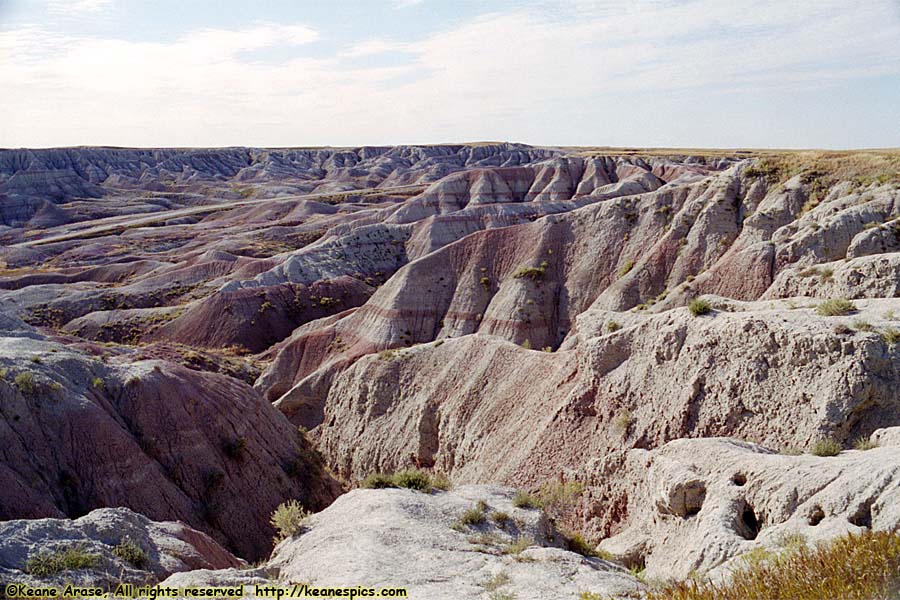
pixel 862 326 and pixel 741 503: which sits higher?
pixel 862 326

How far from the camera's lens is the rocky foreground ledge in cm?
948

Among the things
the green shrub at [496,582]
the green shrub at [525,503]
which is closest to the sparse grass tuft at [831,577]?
the green shrub at [496,582]

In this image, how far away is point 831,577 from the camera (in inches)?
233

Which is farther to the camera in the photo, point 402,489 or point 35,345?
point 35,345

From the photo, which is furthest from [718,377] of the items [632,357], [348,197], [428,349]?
[348,197]

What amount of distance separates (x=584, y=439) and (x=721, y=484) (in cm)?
749

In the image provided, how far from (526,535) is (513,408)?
434 inches

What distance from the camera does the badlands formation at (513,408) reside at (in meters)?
11.3

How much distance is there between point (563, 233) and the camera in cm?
4628

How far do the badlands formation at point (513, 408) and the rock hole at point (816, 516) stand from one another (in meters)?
0.03

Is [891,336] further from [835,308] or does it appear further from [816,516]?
[816,516]

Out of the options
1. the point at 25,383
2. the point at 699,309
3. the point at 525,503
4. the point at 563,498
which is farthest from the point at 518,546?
the point at 25,383

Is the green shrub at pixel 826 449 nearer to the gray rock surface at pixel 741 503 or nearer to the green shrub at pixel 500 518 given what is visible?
the gray rock surface at pixel 741 503

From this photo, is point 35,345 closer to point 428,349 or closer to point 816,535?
point 428,349
